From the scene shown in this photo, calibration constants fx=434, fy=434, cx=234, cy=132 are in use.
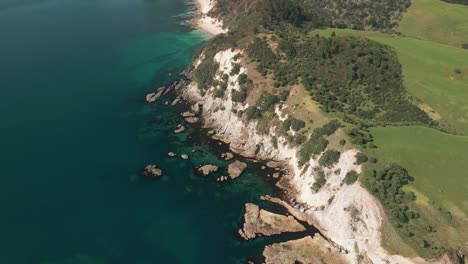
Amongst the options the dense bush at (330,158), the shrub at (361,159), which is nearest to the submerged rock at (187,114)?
the dense bush at (330,158)

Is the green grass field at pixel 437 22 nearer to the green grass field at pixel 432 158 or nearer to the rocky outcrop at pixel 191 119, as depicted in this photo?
the green grass field at pixel 432 158

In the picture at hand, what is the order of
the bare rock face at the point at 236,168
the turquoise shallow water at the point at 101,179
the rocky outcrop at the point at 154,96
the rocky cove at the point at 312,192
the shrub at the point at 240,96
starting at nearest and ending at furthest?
the rocky cove at the point at 312,192
the turquoise shallow water at the point at 101,179
the bare rock face at the point at 236,168
the shrub at the point at 240,96
the rocky outcrop at the point at 154,96

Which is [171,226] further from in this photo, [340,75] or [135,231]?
[340,75]

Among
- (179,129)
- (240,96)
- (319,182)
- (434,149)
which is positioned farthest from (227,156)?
(434,149)

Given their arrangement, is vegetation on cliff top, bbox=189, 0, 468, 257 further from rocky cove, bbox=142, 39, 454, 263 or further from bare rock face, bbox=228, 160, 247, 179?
bare rock face, bbox=228, 160, 247, 179

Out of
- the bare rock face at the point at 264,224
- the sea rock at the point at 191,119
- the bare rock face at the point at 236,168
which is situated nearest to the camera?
the bare rock face at the point at 264,224

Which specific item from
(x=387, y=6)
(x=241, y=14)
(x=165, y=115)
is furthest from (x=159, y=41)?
(x=387, y=6)

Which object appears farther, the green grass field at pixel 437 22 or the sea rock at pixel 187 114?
the green grass field at pixel 437 22
